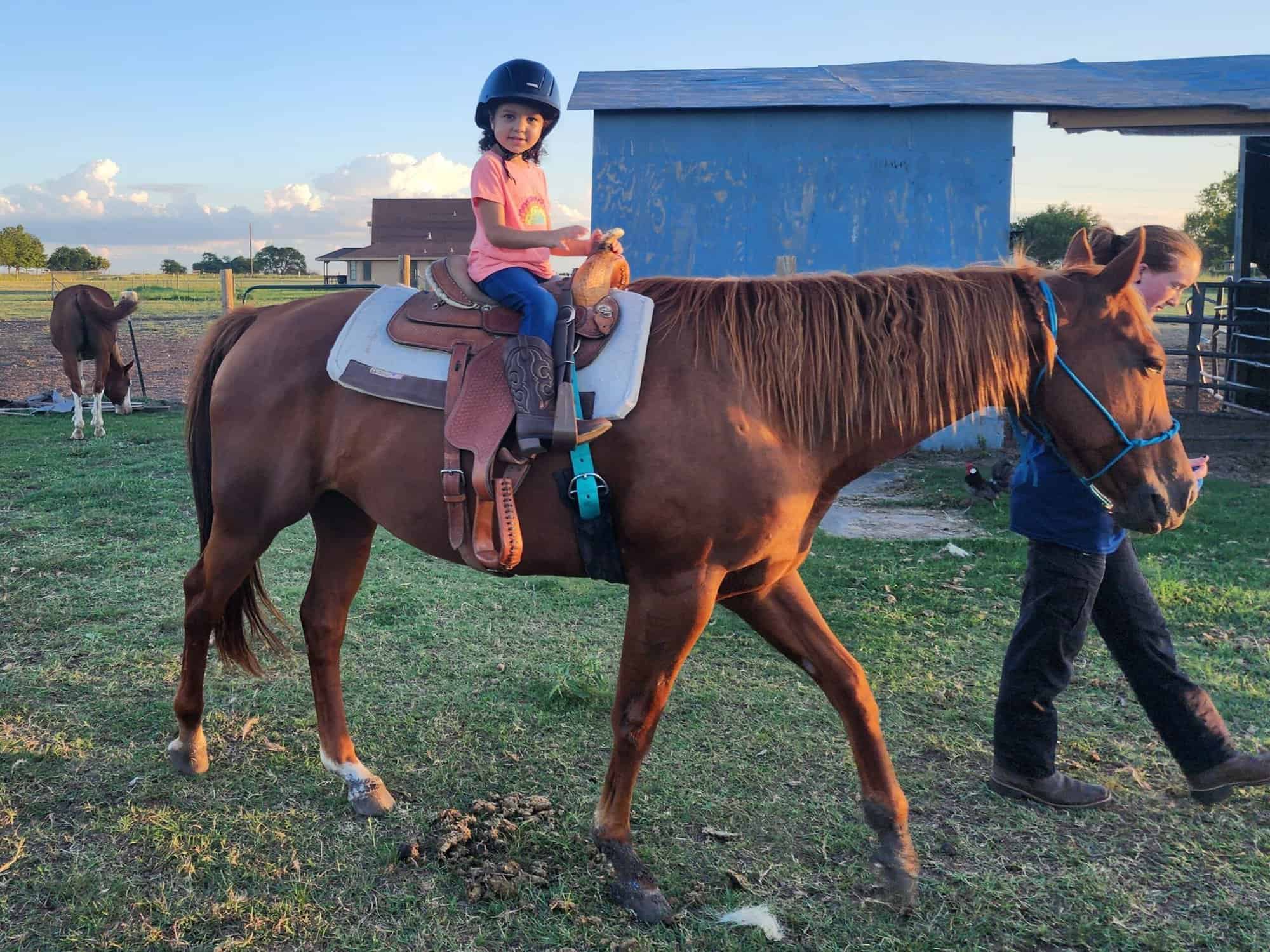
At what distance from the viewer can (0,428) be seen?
36.0ft

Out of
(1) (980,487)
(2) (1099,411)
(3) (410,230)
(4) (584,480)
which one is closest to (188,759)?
(4) (584,480)

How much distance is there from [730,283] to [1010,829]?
2004mm

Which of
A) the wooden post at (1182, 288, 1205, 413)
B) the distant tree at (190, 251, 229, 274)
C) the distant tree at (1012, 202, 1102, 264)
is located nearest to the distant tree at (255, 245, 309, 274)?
the distant tree at (190, 251, 229, 274)

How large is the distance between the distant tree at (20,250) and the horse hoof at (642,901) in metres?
70.4

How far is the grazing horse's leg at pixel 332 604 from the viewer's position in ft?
10.8

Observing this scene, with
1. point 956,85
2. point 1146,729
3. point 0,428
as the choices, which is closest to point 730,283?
point 1146,729

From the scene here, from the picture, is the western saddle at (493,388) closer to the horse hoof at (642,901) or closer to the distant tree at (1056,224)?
the horse hoof at (642,901)

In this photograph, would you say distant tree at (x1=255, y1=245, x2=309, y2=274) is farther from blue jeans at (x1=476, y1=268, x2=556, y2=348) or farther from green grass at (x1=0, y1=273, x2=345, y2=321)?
blue jeans at (x1=476, y1=268, x2=556, y2=348)

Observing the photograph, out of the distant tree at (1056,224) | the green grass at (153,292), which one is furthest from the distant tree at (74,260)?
the distant tree at (1056,224)

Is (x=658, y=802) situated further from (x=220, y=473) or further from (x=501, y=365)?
(x=220, y=473)

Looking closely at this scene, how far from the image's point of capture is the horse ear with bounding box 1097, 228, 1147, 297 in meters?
2.40

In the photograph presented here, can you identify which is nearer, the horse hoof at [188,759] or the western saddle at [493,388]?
the western saddle at [493,388]

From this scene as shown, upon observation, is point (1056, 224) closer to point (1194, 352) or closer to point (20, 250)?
point (1194, 352)

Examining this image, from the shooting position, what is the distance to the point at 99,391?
35.2 ft
